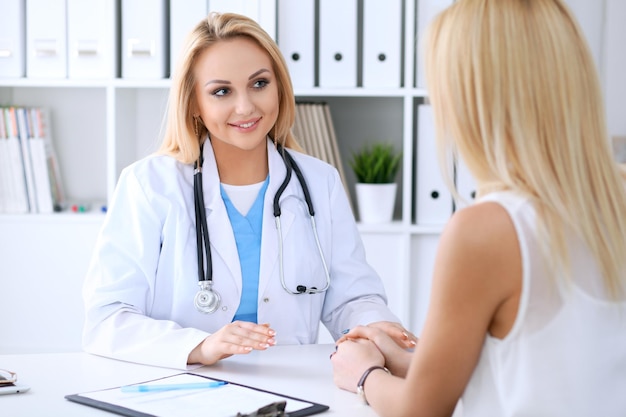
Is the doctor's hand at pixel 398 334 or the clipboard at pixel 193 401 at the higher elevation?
the doctor's hand at pixel 398 334

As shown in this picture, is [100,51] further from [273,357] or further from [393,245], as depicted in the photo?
[273,357]

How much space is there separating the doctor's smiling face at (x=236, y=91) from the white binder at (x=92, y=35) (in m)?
1.03

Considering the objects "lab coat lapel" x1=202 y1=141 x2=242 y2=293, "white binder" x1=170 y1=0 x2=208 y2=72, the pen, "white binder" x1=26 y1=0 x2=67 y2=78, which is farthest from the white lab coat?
"white binder" x1=26 y1=0 x2=67 y2=78

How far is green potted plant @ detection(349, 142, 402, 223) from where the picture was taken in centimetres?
295

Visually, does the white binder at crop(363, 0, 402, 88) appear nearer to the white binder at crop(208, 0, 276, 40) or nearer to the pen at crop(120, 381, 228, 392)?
the white binder at crop(208, 0, 276, 40)

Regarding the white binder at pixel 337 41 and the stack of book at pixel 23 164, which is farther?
the stack of book at pixel 23 164

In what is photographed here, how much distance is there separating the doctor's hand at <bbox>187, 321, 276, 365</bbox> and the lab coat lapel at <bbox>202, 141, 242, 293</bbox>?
1.09 feet

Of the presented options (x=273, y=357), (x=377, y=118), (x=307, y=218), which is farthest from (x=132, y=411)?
(x=377, y=118)

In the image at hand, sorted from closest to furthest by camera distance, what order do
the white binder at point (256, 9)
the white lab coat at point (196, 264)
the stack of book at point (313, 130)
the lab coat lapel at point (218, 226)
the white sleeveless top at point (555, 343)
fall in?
the white sleeveless top at point (555, 343)
the white lab coat at point (196, 264)
the lab coat lapel at point (218, 226)
the white binder at point (256, 9)
the stack of book at point (313, 130)

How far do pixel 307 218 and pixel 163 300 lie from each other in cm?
38

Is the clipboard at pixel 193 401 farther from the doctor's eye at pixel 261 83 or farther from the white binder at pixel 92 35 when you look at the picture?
the white binder at pixel 92 35

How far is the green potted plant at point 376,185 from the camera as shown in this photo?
9.66 ft

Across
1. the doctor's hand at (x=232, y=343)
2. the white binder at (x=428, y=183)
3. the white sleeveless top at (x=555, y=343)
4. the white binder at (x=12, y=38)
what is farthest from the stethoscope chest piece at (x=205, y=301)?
the white binder at (x=12, y=38)

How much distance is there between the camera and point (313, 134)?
2.97 m
